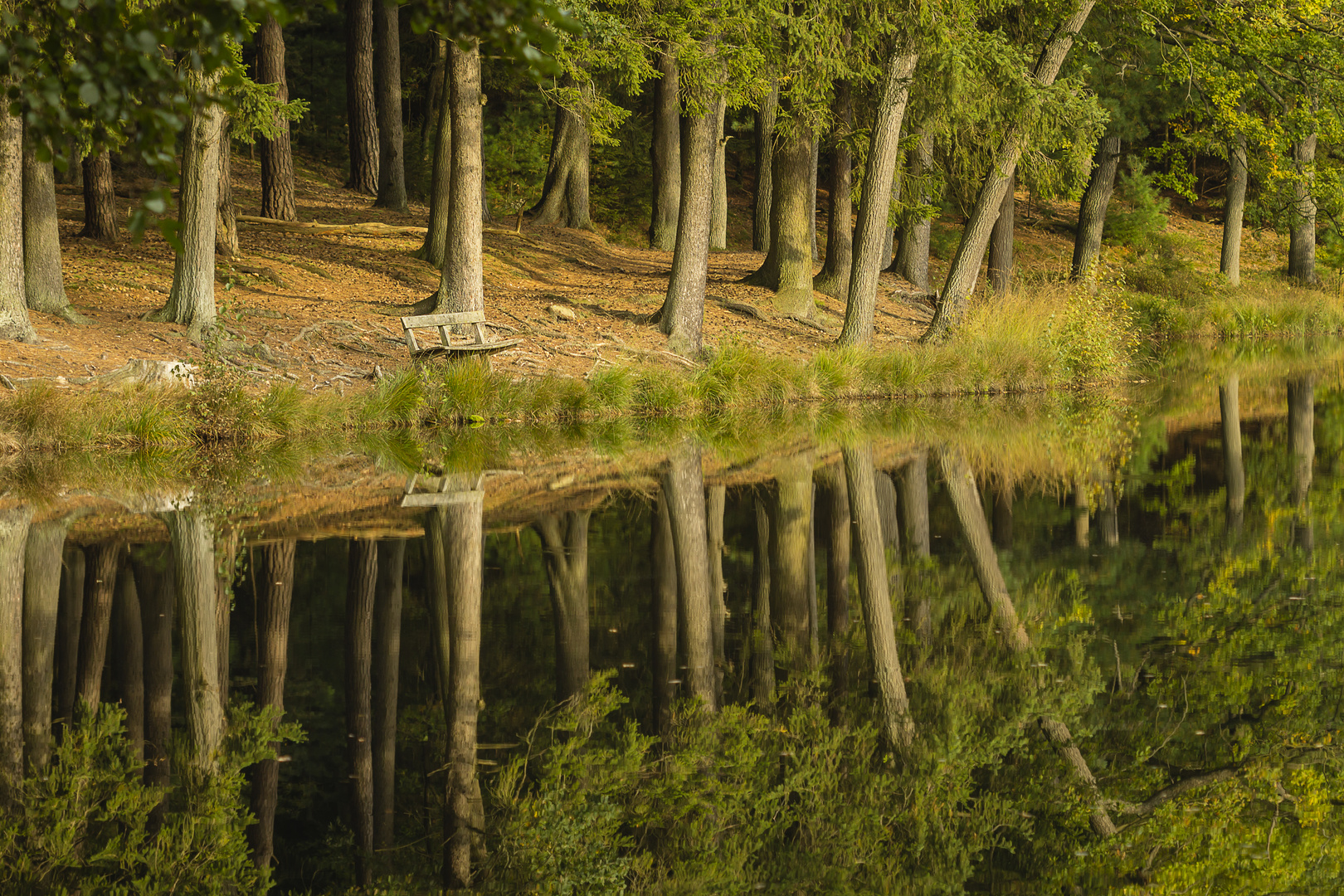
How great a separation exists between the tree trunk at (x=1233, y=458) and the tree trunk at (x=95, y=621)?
744 cm

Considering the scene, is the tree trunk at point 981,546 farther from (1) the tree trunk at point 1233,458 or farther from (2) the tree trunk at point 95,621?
(2) the tree trunk at point 95,621

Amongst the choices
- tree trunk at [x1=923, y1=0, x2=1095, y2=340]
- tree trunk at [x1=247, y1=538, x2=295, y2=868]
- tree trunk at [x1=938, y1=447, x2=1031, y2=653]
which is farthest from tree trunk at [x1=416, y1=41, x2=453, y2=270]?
tree trunk at [x1=247, y1=538, x2=295, y2=868]

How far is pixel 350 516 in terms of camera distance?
10453mm

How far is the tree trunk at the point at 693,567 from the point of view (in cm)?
636

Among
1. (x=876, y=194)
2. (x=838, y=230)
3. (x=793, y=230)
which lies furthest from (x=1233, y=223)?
(x=876, y=194)

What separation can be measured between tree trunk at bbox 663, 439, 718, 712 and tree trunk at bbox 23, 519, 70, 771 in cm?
275

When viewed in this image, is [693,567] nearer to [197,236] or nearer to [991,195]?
[197,236]

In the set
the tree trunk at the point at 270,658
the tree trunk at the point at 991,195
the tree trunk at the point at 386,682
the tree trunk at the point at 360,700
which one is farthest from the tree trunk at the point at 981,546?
the tree trunk at the point at 991,195

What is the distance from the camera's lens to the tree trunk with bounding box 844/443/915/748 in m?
5.69

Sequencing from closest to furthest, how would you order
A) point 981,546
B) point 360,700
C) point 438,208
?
point 360,700 → point 981,546 → point 438,208

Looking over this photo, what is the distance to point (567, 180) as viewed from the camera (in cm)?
3012

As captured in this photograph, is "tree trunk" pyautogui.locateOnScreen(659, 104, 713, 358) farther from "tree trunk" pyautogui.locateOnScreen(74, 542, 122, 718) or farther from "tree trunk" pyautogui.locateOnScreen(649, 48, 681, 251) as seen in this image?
"tree trunk" pyautogui.locateOnScreen(74, 542, 122, 718)

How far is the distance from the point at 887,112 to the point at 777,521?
11616 mm

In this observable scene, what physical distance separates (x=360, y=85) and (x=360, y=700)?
26109 millimetres
